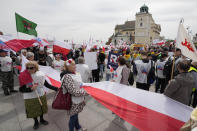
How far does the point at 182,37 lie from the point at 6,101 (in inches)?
246

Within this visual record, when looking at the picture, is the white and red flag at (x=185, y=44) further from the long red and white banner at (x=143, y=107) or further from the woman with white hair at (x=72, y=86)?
the woman with white hair at (x=72, y=86)

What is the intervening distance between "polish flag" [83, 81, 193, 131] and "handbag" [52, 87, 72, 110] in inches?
17.3

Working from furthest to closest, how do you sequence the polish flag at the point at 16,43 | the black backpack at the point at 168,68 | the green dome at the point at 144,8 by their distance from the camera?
the green dome at the point at 144,8 < the black backpack at the point at 168,68 < the polish flag at the point at 16,43

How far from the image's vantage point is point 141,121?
2.01 metres

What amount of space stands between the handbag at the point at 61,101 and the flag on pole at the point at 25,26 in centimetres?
383

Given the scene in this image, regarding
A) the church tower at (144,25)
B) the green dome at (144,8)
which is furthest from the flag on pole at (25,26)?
→ the green dome at (144,8)

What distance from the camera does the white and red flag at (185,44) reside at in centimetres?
245

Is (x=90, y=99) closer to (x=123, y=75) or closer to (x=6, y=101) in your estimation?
(x=123, y=75)

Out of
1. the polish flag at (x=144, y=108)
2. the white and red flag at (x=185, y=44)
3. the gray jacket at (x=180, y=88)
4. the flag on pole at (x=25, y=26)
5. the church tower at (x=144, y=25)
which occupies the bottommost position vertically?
the polish flag at (x=144, y=108)

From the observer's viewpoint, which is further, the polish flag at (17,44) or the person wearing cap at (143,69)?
the polish flag at (17,44)

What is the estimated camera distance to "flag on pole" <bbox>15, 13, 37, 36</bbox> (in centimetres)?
454

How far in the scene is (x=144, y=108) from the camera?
205 cm

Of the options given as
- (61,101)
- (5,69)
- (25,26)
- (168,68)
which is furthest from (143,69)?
(5,69)

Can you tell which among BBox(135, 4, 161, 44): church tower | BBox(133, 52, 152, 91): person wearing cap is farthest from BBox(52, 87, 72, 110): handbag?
BBox(135, 4, 161, 44): church tower
